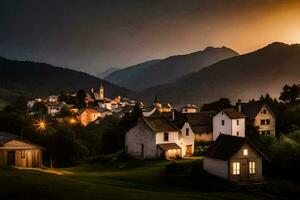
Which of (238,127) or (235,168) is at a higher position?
(238,127)

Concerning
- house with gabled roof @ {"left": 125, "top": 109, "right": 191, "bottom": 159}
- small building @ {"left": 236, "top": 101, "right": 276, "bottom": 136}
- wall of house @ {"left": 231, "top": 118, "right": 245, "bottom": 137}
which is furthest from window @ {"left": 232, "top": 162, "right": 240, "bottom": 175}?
small building @ {"left": 236, "top": 101, "right": 276, "bottom": 136}

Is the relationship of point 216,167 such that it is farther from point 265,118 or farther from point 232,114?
point 265,118

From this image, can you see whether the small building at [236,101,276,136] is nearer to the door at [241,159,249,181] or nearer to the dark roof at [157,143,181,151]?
the dark roof at [157,143,181,151]

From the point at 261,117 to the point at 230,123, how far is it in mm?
11539

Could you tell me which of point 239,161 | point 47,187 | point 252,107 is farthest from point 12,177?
point 252,107

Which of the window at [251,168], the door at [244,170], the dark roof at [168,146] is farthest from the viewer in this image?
the dark roof at [168,146]

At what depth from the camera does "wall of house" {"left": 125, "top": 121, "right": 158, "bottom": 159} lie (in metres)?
70.8

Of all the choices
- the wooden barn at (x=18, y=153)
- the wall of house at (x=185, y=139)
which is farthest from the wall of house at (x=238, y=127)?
the wooden barn at (x=18, y=153)

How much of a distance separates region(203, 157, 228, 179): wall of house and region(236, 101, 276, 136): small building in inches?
1358

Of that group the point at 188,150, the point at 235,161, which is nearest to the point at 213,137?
the point at 188,150

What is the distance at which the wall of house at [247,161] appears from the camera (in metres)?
53.4

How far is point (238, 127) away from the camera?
8212cm

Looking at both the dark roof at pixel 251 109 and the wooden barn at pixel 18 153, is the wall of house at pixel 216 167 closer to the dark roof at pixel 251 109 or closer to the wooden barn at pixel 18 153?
the wooden barn at pixel 18 153

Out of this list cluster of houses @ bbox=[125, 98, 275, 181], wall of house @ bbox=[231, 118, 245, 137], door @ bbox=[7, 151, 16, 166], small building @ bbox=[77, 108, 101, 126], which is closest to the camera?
door @ bbox=[7, 151, 16, 166]
